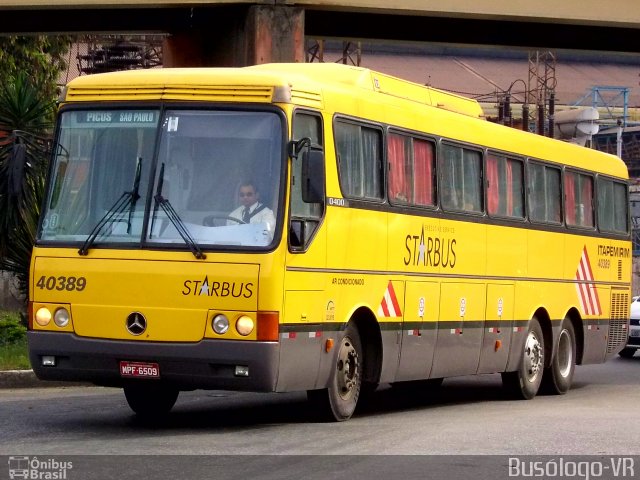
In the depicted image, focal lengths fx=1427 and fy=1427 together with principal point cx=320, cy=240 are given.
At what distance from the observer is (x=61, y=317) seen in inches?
464

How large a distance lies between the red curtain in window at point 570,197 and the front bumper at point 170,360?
8.21 meters

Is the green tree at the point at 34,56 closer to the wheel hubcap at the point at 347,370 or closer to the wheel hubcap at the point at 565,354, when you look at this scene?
the wheel hubcap at the point at 565,354

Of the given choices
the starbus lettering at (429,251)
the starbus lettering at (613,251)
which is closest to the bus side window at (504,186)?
the starbus lettering at (429,251)

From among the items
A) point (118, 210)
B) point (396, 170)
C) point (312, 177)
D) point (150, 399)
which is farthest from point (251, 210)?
point (396, 170)

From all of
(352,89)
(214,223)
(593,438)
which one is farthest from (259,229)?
(593,438)

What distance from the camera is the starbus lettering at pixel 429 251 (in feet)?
46.1

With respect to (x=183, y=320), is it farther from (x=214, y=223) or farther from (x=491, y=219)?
(x=491, y=219)

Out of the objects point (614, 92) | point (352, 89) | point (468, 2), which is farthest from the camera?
point (614, 92)

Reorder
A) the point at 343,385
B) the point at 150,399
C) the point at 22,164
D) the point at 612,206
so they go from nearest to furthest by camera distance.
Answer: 1. the point at 343,385
2. the point at 150,399
3. the point at 22,164
4. the point at 612,206

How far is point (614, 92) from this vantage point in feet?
273

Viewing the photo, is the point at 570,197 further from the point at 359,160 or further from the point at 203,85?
the point at 203,85

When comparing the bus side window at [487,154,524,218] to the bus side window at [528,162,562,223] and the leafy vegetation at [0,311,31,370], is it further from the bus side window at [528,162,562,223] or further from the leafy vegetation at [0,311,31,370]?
the leafy vegetation at [0,311,31,370]

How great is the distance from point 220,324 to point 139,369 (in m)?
0.77

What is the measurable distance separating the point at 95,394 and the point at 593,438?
648cm
